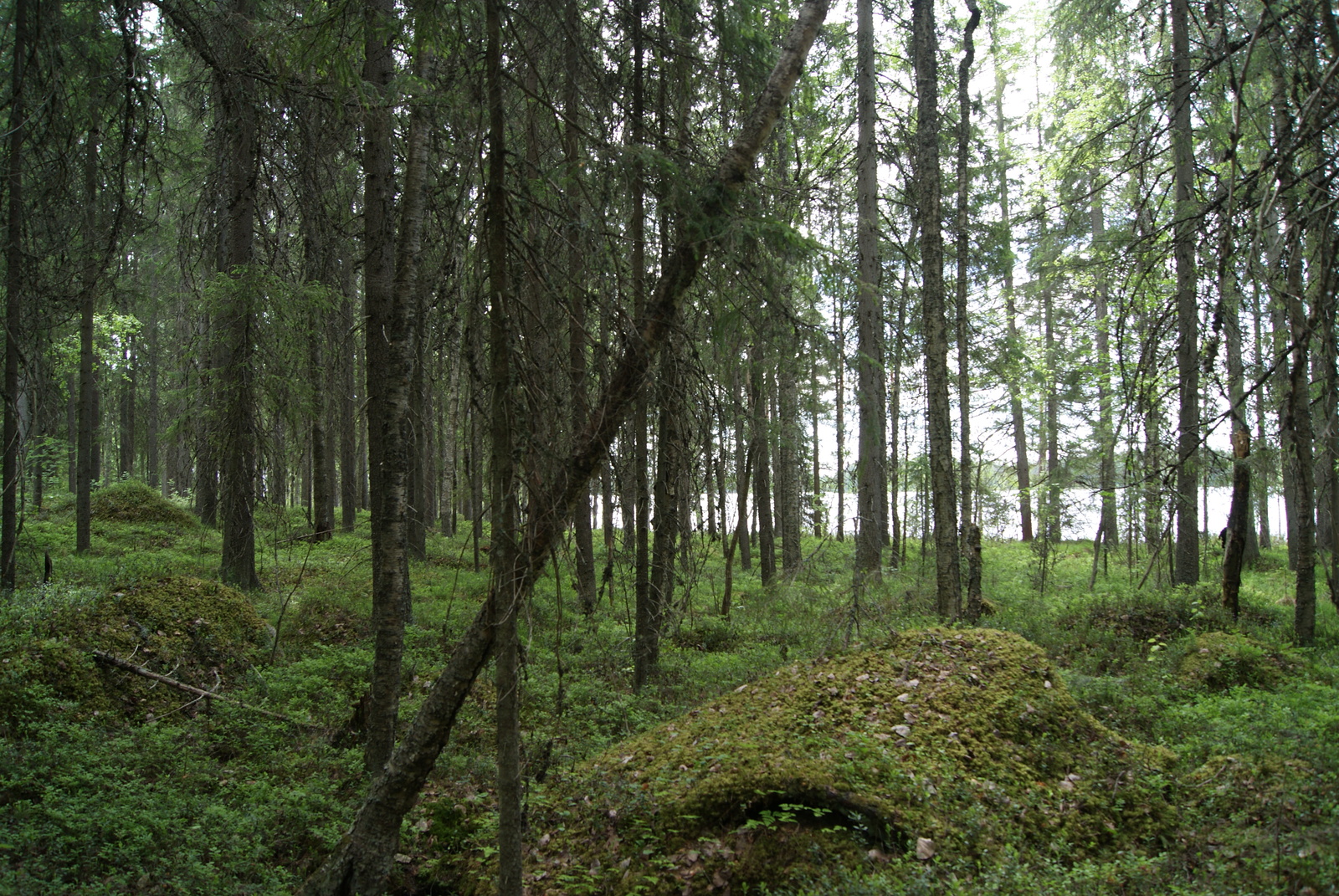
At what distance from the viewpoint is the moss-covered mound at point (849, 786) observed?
167 inches

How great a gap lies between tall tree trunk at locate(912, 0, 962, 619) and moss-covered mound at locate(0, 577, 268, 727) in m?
8.91

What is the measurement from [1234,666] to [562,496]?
8.15 meters

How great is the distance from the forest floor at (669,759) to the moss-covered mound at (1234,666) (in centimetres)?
4

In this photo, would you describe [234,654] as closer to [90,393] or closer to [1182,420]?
[90,393]

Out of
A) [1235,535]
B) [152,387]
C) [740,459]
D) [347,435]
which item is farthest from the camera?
[152,387]

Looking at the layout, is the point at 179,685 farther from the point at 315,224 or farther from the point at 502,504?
the point at 315,224

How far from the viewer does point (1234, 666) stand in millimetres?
7848

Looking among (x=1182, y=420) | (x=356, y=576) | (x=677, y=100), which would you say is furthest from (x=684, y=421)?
(x=1182, y=420)

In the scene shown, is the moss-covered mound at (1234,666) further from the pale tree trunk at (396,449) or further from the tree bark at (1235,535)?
the pale tree trunk at (396,449)

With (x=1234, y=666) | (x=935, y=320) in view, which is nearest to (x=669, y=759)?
(x=1234, y=666)

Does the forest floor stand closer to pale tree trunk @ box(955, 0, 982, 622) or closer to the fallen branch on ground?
the fallen branch on ground

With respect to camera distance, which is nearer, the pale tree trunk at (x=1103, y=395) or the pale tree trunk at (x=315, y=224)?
the pale tree trunk at (x=315, y=224)

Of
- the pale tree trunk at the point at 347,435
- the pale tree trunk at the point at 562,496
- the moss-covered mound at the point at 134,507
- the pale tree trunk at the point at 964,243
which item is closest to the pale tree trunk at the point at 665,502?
the pale tree trunk at the point at 562,496

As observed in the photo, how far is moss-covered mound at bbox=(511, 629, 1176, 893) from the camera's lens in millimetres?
4238
